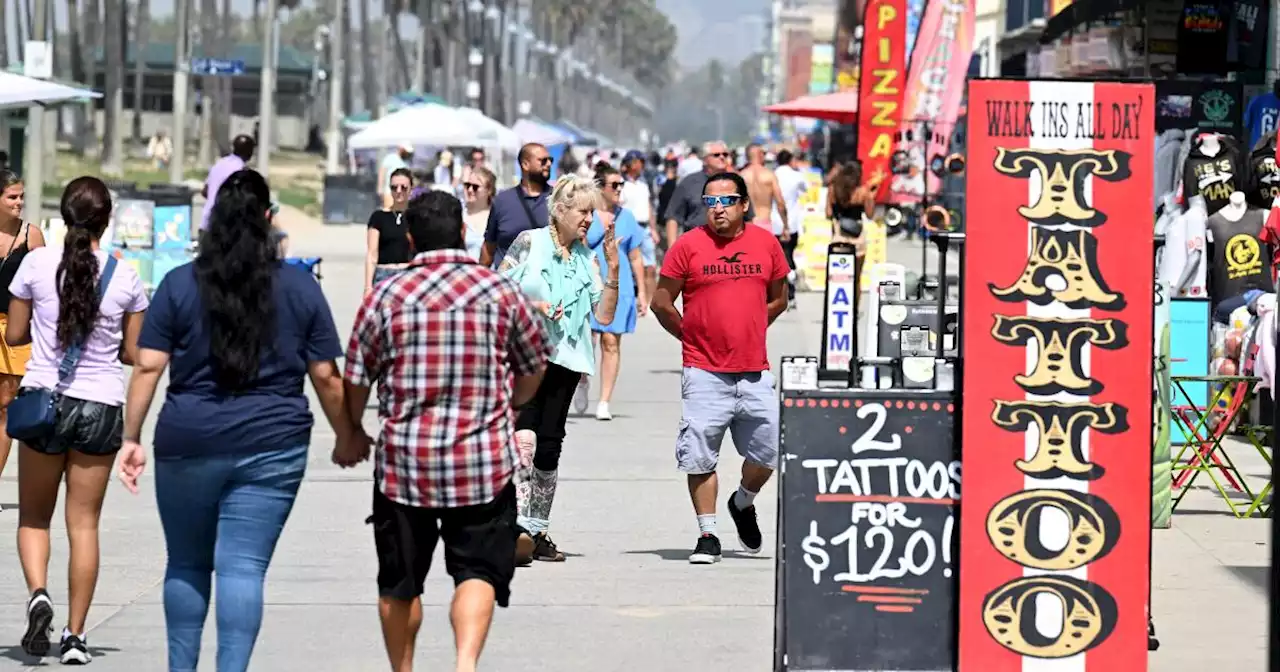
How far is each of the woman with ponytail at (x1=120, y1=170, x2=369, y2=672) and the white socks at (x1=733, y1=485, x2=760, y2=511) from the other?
3.55 m

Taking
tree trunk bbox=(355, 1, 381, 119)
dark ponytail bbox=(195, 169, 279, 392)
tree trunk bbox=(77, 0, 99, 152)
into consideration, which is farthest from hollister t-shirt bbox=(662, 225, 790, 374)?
tree trunk bbox=(355, 1, 381, 119)

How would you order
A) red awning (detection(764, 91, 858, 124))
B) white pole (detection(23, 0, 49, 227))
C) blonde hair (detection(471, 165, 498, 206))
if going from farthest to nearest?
red awning (detection(764, 91, 858, 124)) → white pole (detection(23, 0, 49, 227)) → blonde hair (detection(471, 165, 498, 206))

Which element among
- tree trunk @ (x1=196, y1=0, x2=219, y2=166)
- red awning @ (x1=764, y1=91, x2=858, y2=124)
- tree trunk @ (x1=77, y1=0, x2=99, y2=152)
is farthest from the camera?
tree trunk @ (x1=77, y1=0, x2=99, y2=152)

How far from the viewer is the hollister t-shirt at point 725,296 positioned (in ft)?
30.7

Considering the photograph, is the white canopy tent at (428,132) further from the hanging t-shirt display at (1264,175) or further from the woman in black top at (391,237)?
the hanging t-shirt display at (1264,175)

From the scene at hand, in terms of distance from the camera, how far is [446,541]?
638cm

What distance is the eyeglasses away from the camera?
9258 millimetres

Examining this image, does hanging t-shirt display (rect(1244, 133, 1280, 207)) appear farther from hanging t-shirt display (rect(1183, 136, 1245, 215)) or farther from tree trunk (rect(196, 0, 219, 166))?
tree trunk (rect(196, 0, 219, 166))

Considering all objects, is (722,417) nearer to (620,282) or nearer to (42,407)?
(42,407)

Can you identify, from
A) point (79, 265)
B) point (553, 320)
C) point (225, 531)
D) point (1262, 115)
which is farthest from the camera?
point (1262, 115)

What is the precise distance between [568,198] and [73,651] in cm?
298

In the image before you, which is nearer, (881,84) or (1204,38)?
(1204,38)

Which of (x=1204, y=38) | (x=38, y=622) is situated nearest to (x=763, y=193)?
(x=1204, y=38)

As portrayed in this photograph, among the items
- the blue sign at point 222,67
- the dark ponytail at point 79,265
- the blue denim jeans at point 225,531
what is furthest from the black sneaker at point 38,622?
the blue sign at point 222,67
